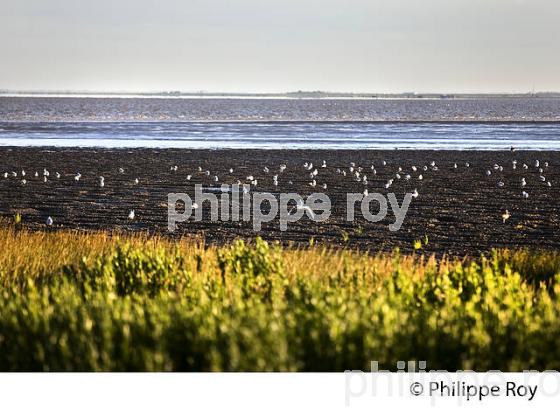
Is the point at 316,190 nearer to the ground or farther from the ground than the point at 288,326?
nearer to the ground

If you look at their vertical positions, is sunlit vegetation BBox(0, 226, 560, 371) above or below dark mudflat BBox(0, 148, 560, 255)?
above

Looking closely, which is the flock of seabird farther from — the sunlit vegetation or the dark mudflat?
the sunlit vegetation

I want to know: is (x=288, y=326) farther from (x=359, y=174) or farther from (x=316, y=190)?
(x=359, y=174)

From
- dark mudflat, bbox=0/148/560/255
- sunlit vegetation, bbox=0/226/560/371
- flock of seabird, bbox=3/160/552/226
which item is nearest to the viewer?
sunlit vegetation, bbox=0/226/560/371

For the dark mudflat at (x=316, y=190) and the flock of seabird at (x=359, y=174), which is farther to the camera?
the flock of seabird at (x=359, y=174)

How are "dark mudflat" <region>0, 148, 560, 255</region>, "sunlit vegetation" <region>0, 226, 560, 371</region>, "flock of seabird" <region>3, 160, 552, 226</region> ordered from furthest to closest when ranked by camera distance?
A: "flock of seabird" <region>3, 160, 552, 226</region>, "dark mudflat" <region>0, 148, 560, 255</region>, "sunlit vegetation" <region>0, 226, 560, 371</region>

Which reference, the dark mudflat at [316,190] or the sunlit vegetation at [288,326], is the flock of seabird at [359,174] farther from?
the sunlit vegetation at [288,326]

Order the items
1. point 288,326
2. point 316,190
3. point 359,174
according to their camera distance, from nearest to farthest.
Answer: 1. point 288,326
2. point 316,190
3. point 359,174

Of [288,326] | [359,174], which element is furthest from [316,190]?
[288,326]

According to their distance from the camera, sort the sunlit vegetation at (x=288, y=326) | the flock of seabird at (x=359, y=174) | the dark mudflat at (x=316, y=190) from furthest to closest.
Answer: the flock of seabird at (x=359, y=174) < the dark mudflat at (x=316, y=190) < the sunlit vegetation at (x=288, y=326)

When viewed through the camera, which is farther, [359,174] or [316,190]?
[359,174]

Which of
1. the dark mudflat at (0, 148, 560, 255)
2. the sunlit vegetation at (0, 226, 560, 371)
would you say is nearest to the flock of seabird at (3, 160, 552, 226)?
the dark mudflat at (0, 148, 560, 255)

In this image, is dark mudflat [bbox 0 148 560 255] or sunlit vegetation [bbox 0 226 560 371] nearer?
sunlit vegetation [bbox 0 226 560 371]

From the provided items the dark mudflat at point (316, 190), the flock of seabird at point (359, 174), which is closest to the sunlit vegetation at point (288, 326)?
the dark mudflat at point (316, 190)
